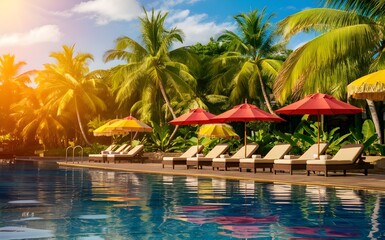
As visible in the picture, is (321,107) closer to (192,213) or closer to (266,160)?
(266,160)

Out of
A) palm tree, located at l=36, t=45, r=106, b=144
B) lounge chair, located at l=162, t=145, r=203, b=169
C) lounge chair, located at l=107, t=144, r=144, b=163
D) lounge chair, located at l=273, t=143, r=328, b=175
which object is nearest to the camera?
lounge chair, located at l=273, t=143, r=328, b=175

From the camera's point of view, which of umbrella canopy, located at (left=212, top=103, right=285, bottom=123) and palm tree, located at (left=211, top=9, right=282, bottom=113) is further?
palm tree, located at (left=211, top=9, right=282, bottom=113)

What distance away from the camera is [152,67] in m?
35.9

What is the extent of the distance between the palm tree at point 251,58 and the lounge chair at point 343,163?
1702 cm

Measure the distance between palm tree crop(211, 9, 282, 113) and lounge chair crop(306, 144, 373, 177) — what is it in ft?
55.9

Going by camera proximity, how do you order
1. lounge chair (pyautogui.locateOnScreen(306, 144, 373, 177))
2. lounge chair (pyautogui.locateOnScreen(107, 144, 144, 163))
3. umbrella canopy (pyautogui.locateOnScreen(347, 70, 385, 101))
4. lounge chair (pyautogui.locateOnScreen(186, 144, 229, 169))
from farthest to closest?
lounge chair (pyautogui.locateOnScreen(107, 144, 144, 163)) → lounge chair (pyautogui.locateOnScreen(186, 144, 229, 169)) → lounge chair (pyautogui.locateOnScreen(306, 144, 373, 177)) → umbrella canopy (pyautogui.locateOnScreen(347, 70, 385, 101))

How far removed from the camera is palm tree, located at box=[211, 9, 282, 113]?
117 ft

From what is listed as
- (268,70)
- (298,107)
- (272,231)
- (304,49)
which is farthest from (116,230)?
(268,70)

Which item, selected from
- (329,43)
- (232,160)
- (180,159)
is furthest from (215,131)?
(329,43)

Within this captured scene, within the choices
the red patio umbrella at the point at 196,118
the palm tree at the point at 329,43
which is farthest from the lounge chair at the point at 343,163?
the red patio umbrella at the point at 196,118

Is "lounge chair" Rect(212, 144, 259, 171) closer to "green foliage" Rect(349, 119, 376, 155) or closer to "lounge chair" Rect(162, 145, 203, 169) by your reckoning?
"lounge chair" Rect(162, 145, 203, 169)

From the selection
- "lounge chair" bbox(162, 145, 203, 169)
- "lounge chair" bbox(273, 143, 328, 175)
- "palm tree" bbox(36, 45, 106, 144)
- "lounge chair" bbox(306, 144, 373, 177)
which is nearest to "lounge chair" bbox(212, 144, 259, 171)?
"lounge chair" bbox(162, 145, 203, 169)

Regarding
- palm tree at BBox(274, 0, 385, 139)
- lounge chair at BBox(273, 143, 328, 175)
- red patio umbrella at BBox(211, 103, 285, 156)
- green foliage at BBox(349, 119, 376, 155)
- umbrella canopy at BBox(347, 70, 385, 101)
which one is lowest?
lounge chair at BBox(273, 143, 328, 175)

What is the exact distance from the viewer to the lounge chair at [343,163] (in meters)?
17.4
